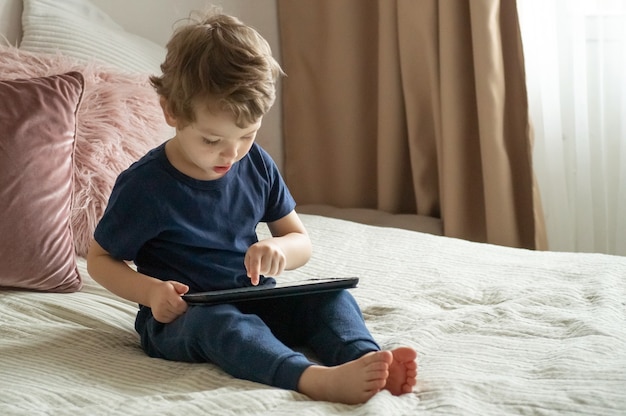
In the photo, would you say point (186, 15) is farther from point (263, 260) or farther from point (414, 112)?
point (263, 260)

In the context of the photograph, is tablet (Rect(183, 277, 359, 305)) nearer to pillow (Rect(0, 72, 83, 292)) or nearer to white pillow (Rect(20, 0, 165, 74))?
pillow (Rect(0, 72, 83, 292))

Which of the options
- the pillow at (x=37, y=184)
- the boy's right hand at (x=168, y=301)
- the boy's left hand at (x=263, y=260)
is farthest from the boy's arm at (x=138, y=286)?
the pillow at (x=37, y=184)

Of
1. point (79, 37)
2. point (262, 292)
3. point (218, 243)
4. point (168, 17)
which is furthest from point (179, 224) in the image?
point (168, 17)

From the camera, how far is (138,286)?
1305 millimetres

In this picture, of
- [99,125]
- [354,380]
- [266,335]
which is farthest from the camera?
[99,125]

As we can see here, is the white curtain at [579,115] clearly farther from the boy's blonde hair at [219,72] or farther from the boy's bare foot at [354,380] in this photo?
the boy's bare foot at [354,380]

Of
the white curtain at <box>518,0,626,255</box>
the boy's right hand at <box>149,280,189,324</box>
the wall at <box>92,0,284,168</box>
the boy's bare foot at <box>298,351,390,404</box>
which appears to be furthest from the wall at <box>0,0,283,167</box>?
the boy's bare foot at <box>298,351,390,404</box>

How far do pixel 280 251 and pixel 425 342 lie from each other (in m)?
0.25

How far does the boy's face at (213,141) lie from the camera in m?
1.26

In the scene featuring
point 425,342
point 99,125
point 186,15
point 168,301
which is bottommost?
point 425,342

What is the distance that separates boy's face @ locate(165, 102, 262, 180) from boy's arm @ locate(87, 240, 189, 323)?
0.17 meters

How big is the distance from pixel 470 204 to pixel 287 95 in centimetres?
69

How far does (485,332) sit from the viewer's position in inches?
53.5

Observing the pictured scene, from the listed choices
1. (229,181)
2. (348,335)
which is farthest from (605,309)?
(229,181)
